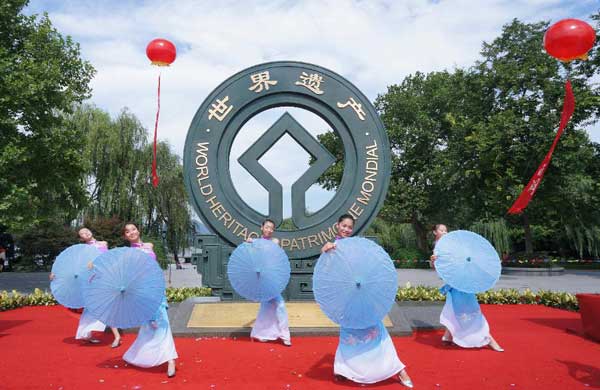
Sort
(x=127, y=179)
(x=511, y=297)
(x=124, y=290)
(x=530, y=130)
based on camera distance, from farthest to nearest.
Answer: (x=127, y=179), (x=530, y=130), (x=511, y=297), (x=124, y=290)

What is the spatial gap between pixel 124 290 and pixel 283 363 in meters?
1.90

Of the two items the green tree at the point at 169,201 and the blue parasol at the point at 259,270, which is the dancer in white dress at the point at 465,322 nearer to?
the blue parasol at the point at 259,270

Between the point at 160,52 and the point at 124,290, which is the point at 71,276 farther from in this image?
the point at 160,52

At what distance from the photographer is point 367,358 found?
4656 millimetres

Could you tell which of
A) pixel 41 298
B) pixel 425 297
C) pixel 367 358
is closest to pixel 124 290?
pixel 367 358

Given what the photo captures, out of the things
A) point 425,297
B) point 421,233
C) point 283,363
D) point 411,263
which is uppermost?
point 421,233

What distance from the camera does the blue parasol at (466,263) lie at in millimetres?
6246

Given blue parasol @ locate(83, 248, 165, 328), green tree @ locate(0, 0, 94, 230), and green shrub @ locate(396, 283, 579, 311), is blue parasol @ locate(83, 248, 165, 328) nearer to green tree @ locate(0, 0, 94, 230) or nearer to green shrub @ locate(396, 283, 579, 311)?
green shrub @ locate(396, 283, 579, 311)

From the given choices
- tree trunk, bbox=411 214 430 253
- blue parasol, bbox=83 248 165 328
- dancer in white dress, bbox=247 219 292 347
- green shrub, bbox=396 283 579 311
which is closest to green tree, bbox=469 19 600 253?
tree trunk, bbox=411 214 430 253

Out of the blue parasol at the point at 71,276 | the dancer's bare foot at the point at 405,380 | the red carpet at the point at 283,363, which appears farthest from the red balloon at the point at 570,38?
the blue parasol at the point at 71,276

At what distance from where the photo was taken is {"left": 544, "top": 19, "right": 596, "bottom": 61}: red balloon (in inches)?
269

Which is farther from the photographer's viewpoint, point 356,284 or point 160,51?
point 160,51

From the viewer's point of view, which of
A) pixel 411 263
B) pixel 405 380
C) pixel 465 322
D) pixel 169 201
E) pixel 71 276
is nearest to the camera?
pixel 405 380

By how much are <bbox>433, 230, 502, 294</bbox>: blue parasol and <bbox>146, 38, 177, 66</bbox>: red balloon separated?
5.71m
